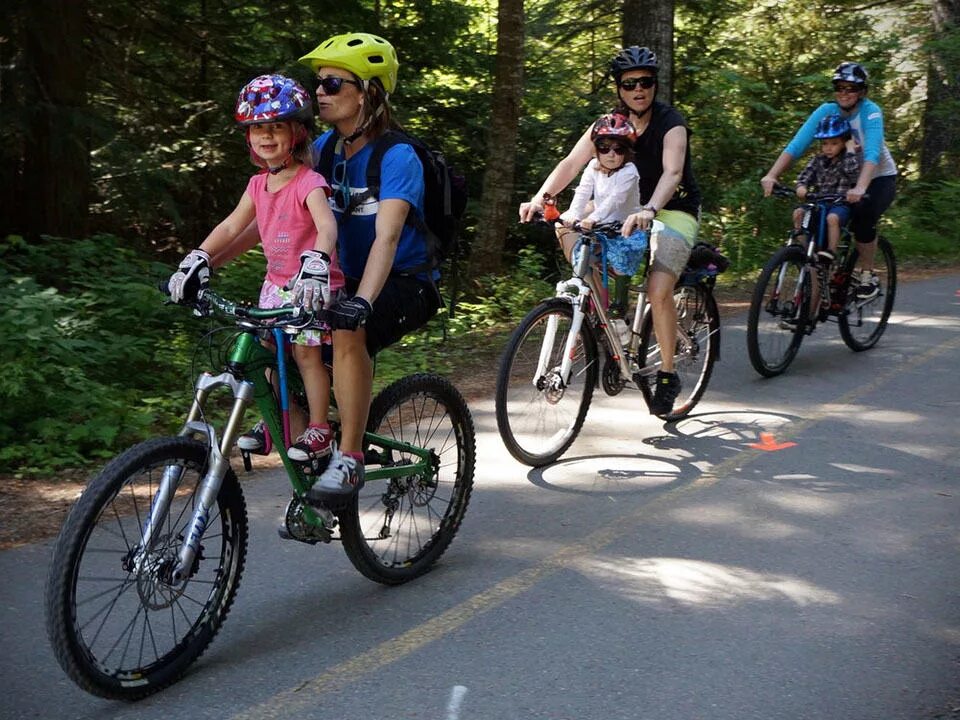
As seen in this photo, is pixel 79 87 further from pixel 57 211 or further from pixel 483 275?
pixel 483 275

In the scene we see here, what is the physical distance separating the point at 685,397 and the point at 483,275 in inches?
232

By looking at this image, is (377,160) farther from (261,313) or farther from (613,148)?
(613,148)

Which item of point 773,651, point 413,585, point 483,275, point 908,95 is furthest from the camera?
point 908,95

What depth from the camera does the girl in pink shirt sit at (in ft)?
Answer: 13.5

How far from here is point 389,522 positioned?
16.7 ft

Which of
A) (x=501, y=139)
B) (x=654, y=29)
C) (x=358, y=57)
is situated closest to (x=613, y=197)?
(x=358, y=57)

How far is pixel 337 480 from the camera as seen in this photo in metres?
4.45

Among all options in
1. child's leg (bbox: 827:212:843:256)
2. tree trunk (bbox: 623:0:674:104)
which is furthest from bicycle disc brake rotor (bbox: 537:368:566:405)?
tree trunk (bbox: 623:0:674:104)

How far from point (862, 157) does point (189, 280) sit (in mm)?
6851

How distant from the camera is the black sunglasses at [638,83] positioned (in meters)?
6.96

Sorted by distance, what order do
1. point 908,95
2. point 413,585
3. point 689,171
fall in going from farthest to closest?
point 908,95 < point 689,171 < point 413,585

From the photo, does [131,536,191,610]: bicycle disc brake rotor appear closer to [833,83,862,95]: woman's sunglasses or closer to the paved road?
the paved road

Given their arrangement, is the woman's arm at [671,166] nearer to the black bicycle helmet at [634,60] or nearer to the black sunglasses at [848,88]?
the black bicycle helmet at [634,60]

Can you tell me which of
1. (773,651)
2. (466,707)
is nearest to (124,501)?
(466,707)
